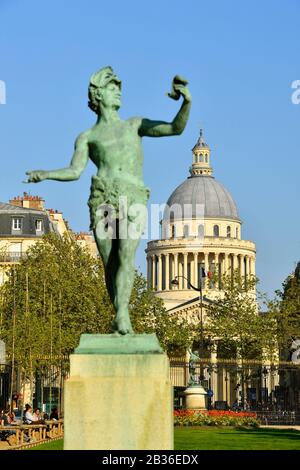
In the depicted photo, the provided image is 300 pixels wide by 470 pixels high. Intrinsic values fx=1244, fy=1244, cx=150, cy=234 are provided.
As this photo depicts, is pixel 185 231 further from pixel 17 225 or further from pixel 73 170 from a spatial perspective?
pixel 73 170

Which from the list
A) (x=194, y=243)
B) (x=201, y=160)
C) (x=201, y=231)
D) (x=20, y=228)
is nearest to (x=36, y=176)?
(x=20, y=228)

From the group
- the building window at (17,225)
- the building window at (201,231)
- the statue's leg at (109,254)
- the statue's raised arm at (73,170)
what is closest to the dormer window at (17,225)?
the building window at (17,225)

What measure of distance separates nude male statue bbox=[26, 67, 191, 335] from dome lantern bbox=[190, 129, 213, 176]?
528 feet

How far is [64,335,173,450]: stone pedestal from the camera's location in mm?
→ 10000

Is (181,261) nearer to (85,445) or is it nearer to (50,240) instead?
(50,240)

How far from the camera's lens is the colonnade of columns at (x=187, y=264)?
152875 millimetres

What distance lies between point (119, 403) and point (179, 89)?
8.91 ft

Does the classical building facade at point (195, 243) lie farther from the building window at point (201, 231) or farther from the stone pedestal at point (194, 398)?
the stone pedestal at point (194, 398)

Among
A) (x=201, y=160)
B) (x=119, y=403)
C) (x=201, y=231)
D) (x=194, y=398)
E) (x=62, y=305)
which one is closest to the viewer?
(x=119, y=403)

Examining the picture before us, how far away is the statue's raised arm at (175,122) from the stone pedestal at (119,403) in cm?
196

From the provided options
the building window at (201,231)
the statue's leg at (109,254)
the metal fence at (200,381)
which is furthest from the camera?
the building window at (201,231)

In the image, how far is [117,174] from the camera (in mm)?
10750

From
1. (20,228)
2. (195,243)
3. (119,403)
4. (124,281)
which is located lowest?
(119,403)
